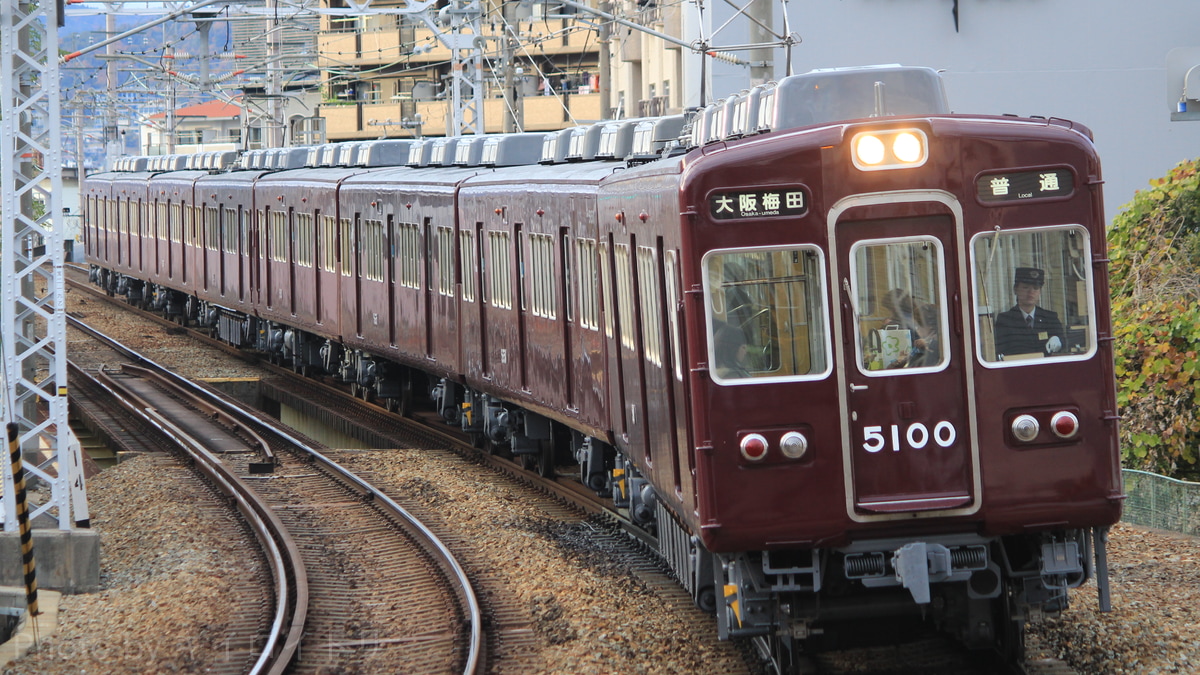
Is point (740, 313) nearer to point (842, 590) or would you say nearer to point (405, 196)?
point (842, 590)

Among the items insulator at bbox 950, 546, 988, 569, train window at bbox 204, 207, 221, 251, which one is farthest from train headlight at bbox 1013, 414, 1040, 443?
train window at bbox 204, 207, 221, 251

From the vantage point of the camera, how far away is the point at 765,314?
6832 millimetres

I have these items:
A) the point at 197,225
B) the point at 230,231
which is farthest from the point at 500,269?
the point at 197,225

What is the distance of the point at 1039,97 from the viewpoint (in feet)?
76.3

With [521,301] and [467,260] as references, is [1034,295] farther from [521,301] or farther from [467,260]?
[467,260]

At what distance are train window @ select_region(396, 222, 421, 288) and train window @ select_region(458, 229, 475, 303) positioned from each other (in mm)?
1546

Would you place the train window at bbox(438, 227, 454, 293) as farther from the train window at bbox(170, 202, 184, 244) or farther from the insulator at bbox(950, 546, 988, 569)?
the train window at bbox(170, 202, 184, 244)

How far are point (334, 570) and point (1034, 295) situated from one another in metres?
6.06

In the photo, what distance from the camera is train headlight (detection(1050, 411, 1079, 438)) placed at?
6867 mm

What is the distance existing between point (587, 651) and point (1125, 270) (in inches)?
317

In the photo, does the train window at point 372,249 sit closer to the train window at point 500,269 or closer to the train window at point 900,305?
the train window at point 500,269

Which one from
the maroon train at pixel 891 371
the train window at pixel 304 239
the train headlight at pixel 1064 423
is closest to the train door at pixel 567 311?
the maroon train at pixel 891 371

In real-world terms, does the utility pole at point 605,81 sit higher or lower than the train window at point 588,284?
higher

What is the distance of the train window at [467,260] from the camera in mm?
15758
